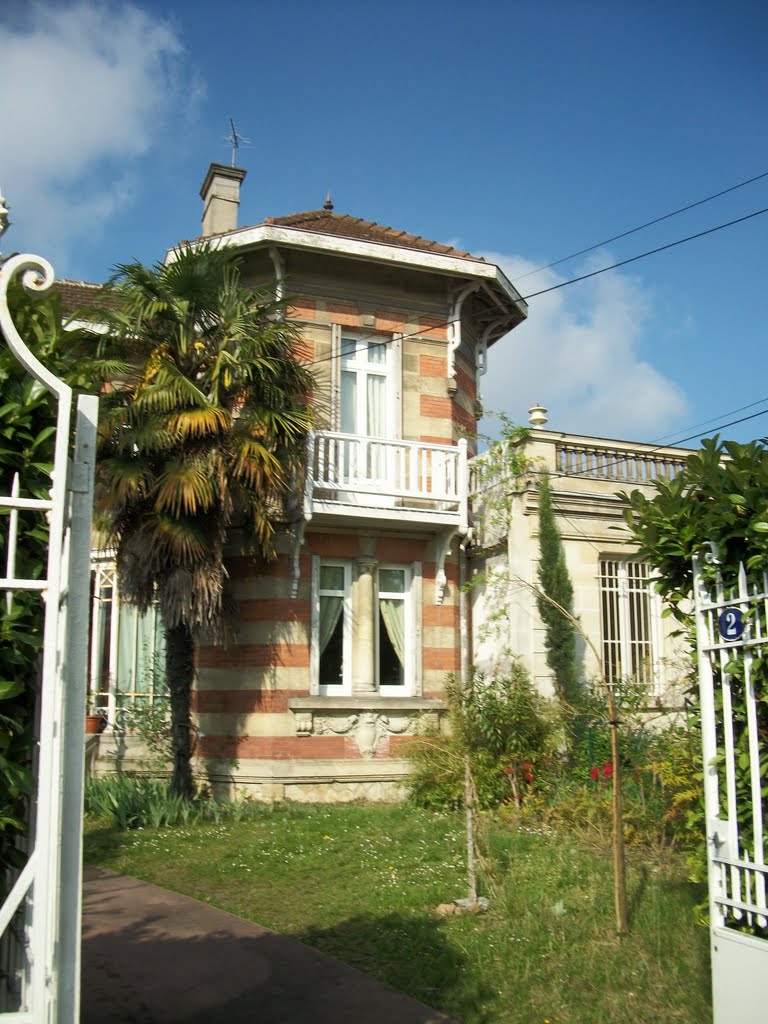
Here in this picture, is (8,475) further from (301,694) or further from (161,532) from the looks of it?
(301,694)

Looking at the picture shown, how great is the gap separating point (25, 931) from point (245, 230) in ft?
41.3

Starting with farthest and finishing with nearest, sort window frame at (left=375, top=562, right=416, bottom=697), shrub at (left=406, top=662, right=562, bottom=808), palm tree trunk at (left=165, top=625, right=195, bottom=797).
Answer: window frame at (left=375, top=562, right=416, bottom=697) → palm tree trunk at (left=165, top=625, right=195, bottom=797) → shrub at (left=406, top=662, right=562, bottom=808)

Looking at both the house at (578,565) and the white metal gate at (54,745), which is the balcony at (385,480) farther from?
the white metal gate at (54,745)

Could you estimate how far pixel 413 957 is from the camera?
675cm

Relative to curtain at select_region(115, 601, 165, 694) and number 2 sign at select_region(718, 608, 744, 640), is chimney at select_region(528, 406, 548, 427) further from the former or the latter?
number 2 sign at select_region(718, 608, 744, 640)

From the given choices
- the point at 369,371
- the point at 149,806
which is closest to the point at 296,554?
the point at 369,371

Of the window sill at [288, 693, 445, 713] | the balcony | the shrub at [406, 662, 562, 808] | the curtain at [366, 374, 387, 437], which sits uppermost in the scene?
the curtain at [366, 374, 387, 437]

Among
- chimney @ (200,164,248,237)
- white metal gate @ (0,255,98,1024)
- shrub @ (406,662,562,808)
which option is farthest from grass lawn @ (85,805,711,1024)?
chimney @ (200,164,248,237)

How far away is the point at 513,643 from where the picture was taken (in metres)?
15.0

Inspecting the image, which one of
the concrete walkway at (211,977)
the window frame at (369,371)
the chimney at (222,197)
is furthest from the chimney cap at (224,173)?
the concrete walkway at (211,977)

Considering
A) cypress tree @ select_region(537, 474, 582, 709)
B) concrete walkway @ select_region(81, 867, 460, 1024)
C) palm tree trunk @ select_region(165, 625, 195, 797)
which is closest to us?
concrete walkway @ select_region(81, 867, 460, 1024)

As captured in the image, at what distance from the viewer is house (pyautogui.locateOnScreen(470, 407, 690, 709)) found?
14906 mm

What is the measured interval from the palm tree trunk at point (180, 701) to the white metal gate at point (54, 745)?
31.1 ft

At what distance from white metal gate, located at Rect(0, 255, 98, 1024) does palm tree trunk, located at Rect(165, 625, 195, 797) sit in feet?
31.1
